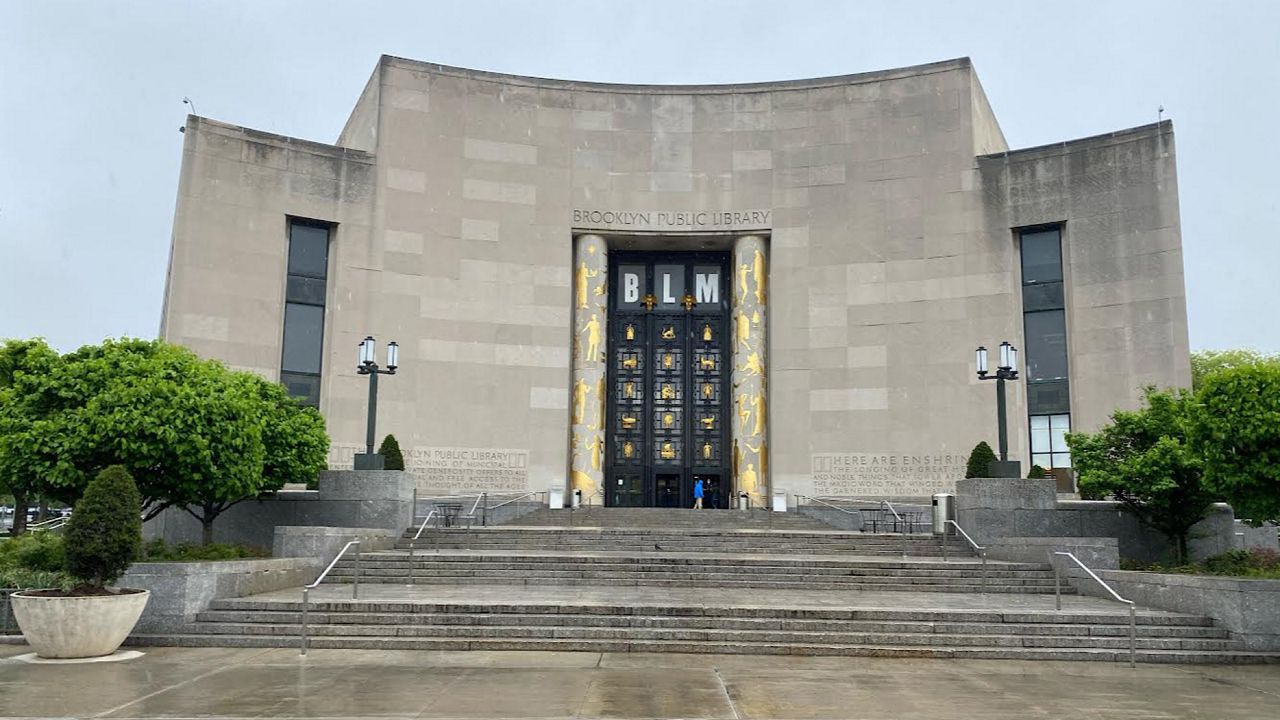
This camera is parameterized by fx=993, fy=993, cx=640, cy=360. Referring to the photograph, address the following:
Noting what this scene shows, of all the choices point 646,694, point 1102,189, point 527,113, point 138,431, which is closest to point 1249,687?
point 646,694

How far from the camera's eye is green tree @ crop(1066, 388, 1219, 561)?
21.8m

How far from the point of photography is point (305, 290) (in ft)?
105

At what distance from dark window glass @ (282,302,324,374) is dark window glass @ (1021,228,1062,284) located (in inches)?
902

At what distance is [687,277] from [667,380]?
12.7 ft

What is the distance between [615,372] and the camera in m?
36.2

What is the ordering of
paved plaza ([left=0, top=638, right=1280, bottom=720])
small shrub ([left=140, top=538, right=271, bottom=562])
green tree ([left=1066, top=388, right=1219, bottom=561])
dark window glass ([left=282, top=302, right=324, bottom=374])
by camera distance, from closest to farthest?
paved plaza ([left=0, top=638, right=1280, bottom=720]) → small shrub ([left=140, top=538, right=271, bottom=562]) → green tree ([left=1066, top=388, right=1219, bottom=561]) → dark window glass ([left=282, top=302, right=324, bottom=374])

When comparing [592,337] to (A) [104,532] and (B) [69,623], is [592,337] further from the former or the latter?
(B) [69,623]

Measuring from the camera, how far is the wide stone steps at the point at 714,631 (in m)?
13.7

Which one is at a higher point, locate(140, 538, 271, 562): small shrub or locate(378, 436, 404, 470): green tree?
locate(378, 436, 404, 470): green tree

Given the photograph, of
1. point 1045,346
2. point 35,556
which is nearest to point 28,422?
point 35,556

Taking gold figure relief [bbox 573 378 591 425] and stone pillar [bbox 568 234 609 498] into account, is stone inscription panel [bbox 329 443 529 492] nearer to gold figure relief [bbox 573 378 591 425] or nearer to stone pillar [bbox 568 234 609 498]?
stone pillar [bbox 568 234 609 498]

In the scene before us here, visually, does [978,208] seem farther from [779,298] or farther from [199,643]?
[199,643]

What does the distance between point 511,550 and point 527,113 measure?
58.2 ft

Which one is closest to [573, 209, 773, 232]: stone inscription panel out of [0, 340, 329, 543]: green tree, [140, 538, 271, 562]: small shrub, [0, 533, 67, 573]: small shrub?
[0, 340, 329, 543]: green tree
